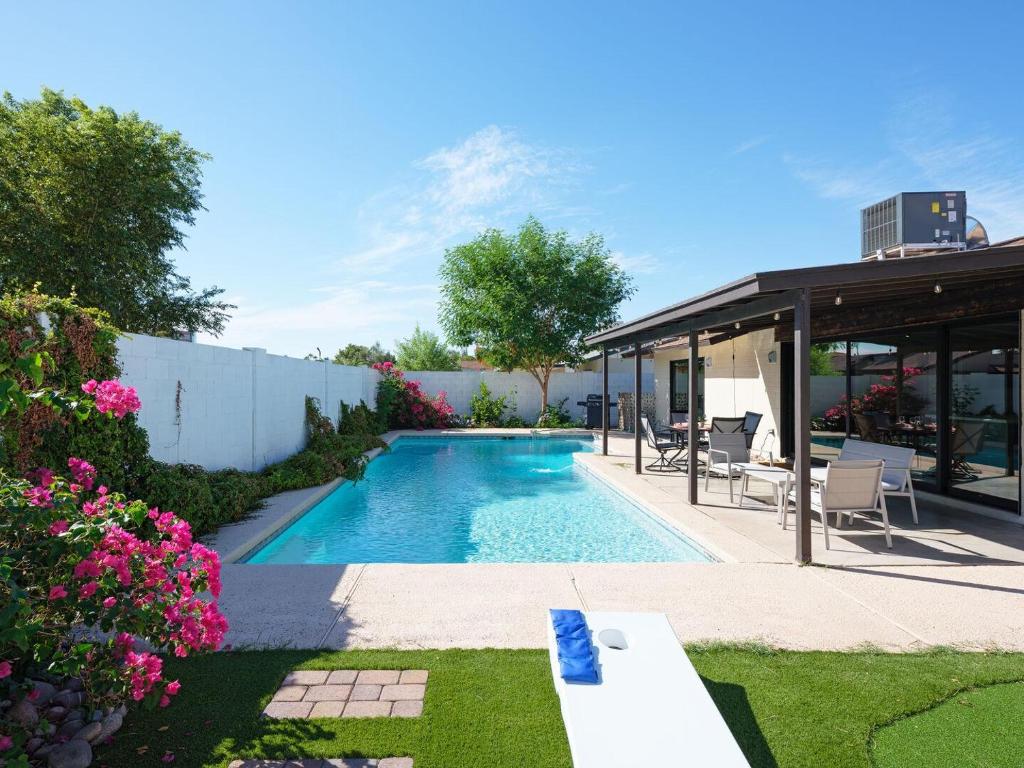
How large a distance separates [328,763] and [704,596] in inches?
120

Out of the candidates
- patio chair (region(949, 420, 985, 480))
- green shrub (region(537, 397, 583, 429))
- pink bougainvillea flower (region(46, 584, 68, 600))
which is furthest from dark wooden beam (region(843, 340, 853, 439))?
pink bougainvillea flower (region(46, 584, 68, 600))

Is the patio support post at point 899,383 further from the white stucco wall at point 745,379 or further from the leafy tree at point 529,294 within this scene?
the leafy tree at point 529,294

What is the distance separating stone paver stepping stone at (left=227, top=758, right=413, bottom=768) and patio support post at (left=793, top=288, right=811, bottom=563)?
162 inches

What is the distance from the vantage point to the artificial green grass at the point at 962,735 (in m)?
2.58

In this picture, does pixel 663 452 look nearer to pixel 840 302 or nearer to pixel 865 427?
pixel 865 427

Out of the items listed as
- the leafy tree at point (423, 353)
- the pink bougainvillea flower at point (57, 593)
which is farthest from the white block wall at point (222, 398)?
the leafy tree at point (423, 353)

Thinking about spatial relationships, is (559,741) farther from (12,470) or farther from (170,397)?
(170,397)

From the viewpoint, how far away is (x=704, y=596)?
448cm

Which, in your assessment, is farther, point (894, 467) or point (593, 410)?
point (593, 410)

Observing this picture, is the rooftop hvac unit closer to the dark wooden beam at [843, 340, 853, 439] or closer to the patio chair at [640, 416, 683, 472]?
the dark wooden beam at [843, 340, 853, 439]

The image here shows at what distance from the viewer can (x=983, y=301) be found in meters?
6.84

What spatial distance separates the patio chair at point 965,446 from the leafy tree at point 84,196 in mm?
19888

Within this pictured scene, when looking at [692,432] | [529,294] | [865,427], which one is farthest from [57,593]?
[529,294]

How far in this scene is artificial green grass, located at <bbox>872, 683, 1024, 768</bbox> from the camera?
102 inches
